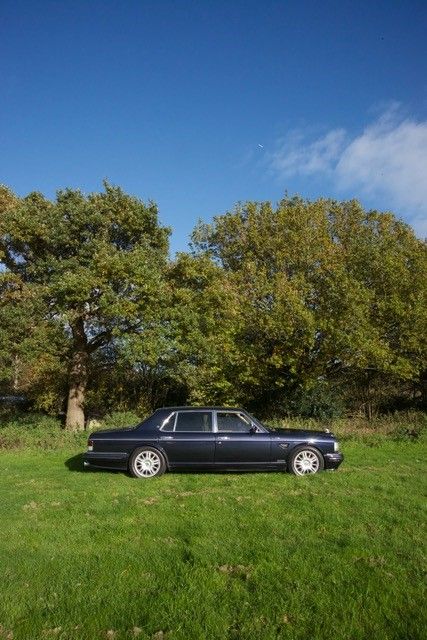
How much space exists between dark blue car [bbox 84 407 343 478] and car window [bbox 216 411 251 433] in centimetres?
2

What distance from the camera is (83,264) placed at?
67.7ft

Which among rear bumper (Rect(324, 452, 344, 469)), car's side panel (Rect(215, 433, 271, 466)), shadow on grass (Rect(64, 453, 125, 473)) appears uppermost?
car's side panel (Rect(215, 433, 271, 466))

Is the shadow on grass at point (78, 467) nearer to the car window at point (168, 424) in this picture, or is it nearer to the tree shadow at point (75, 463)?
the tree shadow at point (75, 463)

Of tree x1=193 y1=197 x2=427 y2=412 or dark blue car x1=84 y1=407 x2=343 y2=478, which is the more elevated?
tree x1=193 y1=197 x2=427 y2=412

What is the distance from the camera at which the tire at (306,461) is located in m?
9.77

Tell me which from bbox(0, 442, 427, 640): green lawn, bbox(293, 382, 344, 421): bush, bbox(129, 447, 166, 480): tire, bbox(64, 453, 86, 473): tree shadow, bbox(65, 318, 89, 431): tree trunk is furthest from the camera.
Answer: bbox(293, 382, 344, 421): bush

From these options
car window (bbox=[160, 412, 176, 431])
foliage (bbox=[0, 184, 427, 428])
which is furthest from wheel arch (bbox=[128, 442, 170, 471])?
foliage (bbox=[0, 184, 427, 428])

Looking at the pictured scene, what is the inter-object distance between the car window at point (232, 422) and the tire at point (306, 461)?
110 cm

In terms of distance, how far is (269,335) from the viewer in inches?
853

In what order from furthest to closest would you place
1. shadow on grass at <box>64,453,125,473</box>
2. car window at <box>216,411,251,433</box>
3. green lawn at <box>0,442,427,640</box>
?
shadow on grass at <box>64,453,125,473</box> → car window at <box>216,411,251,433</box> → green lawn at <box>0,442,427,640</box>

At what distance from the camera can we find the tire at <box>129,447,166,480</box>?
9.72m

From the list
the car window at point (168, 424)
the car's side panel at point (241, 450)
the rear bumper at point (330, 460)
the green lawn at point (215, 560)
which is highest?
the car window at point (168, 424)

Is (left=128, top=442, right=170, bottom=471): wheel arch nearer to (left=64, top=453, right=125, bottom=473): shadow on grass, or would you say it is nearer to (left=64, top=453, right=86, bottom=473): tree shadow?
(left=64, top=453, right=125, bottom=473): shadow on grass

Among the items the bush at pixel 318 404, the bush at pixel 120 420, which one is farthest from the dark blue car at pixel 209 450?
the bush at pixel 318 404
